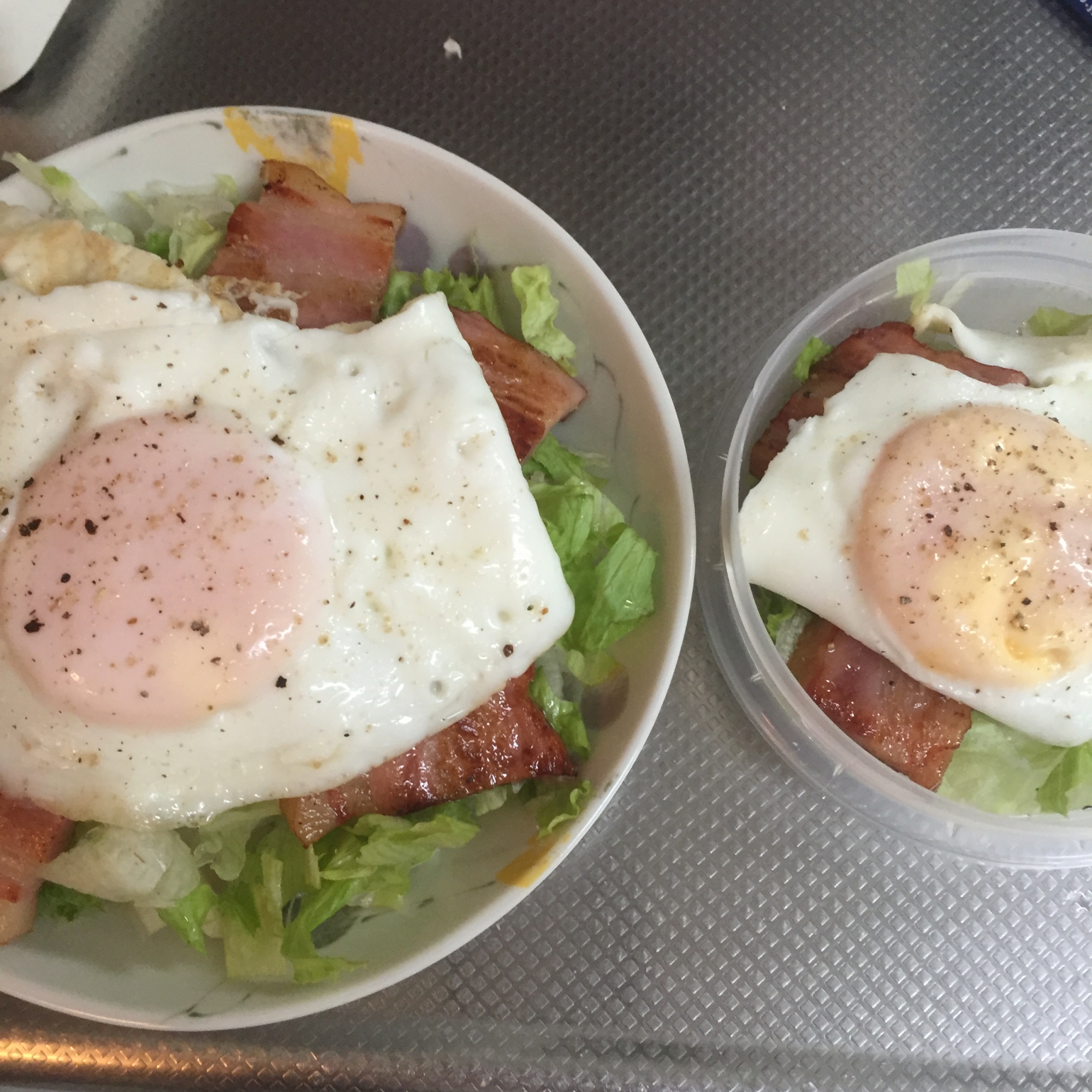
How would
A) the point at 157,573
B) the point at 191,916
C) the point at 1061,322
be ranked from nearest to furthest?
1. the point at 157,573
2. the point at 191,916
3. the point at 1061,322

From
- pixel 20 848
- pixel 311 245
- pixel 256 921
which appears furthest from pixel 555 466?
pixel 20 848

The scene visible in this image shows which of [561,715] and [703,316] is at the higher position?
[703,316]

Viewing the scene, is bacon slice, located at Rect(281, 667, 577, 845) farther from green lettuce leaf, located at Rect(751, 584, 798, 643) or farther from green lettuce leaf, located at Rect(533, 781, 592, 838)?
green lettuce leaf, located at Rect(751, 584, 798, 643)

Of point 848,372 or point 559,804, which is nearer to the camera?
point 559,804

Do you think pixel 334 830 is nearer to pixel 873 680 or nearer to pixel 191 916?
pixel 191 916

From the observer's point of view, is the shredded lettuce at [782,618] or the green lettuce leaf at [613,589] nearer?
the green lettuce leaf at [613,589]

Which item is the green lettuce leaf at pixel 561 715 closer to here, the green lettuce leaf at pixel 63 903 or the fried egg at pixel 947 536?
the fried egg at pixel 947 536

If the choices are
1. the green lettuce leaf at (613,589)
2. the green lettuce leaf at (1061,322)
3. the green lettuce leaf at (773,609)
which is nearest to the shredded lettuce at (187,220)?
the green lettuce leaf at (613,589)

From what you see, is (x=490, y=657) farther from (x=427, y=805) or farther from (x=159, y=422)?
(x=159, y=422)

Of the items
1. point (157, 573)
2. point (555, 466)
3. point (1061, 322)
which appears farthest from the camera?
point (1061, 322)
